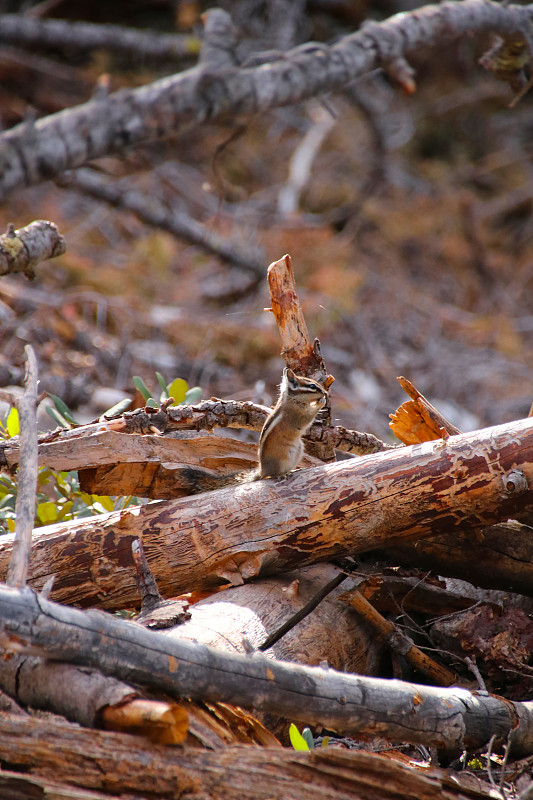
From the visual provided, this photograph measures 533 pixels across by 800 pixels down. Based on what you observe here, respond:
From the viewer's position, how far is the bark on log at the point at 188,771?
158 centimetres

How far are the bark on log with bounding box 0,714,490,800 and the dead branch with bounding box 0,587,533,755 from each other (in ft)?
0.35

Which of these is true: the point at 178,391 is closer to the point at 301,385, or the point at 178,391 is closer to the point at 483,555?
the point at 301,385

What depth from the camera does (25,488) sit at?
1971mm

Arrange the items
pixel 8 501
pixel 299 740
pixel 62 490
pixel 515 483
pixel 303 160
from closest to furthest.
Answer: pixel 299 740, pixel 515 483, pixel 8 501, pixel 62 490, pixel 303 160

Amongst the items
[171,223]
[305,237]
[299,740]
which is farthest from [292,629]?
[305,237]

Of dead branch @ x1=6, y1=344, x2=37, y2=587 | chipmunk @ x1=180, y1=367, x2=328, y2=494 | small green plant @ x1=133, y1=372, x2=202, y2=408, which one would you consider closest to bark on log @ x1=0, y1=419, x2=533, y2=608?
chipmunk @ x1=180, y1=367, x2=328, y2=494

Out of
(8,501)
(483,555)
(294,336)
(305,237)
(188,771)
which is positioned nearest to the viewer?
(188,771)

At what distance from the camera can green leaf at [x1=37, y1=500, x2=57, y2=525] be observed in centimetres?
305

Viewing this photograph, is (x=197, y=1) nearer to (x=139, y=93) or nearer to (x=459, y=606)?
(x=139, y=93)

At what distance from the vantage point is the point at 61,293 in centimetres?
659

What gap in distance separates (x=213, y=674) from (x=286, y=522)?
89cm

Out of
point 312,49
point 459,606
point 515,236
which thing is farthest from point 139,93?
point 515,236

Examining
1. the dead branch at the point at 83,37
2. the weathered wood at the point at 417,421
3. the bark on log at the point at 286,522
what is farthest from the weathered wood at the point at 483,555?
the dead branch at the point at 83,37

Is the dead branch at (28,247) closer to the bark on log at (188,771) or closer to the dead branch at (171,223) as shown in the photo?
the bark on log at (188,771)
